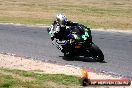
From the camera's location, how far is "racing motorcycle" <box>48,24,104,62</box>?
1602 cm

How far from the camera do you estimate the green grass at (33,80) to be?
11125mm

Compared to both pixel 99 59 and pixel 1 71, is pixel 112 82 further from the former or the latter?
pixel 99 59

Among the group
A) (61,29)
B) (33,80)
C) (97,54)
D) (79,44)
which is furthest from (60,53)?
(33,80)

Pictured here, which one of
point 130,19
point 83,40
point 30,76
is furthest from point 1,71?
point 130,19

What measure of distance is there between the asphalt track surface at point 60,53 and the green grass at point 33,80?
2079mm

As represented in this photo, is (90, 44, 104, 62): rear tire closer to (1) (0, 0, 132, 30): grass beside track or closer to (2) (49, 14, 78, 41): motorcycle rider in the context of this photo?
(2) (49, 14, 78, 41): motorcycle rider

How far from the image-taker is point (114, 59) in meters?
16.2

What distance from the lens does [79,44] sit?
53.4 ft

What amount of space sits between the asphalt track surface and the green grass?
2.08 m

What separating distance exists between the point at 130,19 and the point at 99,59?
21.4 meters

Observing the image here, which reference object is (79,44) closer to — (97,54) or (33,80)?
(97,54)

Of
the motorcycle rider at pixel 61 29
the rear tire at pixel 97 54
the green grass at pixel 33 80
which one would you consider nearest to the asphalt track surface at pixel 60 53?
the rear tire at pixel 97 54

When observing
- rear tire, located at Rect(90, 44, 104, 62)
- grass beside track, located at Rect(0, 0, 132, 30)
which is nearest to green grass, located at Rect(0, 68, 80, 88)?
rear tire, located at Rect(90, 44, 104, 62)

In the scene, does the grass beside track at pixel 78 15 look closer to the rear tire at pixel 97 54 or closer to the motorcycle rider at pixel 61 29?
the motorcycle rider at pixel 61 29
